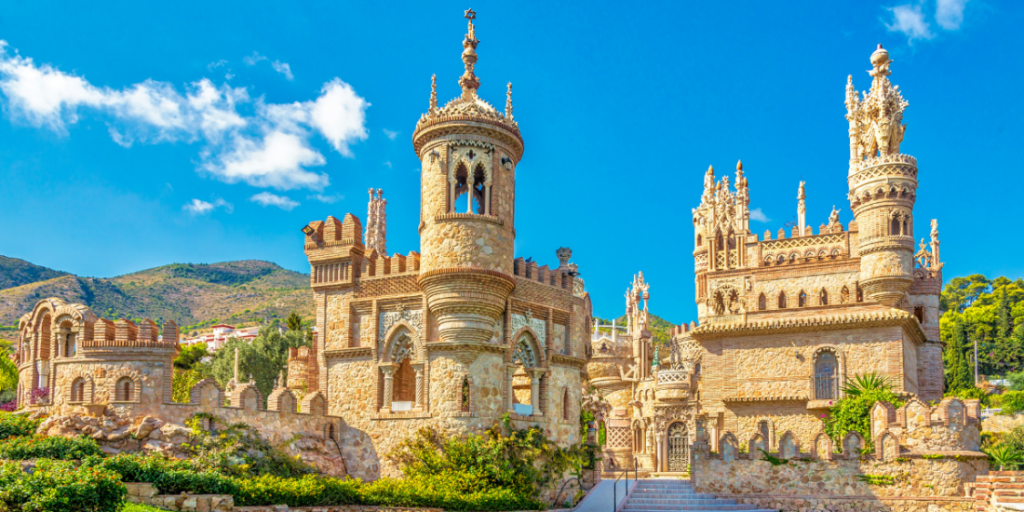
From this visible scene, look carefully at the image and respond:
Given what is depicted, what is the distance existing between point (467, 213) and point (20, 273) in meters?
98.3

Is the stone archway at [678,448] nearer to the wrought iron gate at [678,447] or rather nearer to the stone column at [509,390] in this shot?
the wrought iron gate at [678,447]

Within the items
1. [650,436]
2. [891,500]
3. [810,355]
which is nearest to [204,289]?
[650,436]

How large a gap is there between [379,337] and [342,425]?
309cm

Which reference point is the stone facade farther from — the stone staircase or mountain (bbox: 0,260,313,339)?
mountain (bbox: 0,260,313,339)

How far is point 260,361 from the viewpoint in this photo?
50.5m

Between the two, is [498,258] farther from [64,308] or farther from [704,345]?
[704,345]

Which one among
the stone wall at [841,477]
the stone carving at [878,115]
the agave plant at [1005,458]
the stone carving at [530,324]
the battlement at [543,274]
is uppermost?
the stone carving at [878,115]

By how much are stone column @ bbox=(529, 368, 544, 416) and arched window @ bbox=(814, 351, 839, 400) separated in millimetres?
16785

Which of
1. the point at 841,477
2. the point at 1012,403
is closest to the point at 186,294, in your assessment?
the point at 1012,403

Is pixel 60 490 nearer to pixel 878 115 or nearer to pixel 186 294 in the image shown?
pixel 878 115

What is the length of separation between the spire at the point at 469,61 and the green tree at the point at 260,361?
85.9ft

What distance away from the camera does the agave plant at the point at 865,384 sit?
3603 centimetres

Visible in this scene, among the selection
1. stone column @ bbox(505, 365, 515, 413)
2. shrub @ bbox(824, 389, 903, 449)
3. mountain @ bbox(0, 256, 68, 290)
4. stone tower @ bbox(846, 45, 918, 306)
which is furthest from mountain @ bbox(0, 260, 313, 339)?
stone tower @ bbox(846, 45, 918, 306)

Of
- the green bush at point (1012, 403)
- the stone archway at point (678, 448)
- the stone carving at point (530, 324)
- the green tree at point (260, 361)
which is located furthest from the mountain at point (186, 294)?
the green bush at point (1012, 403)
